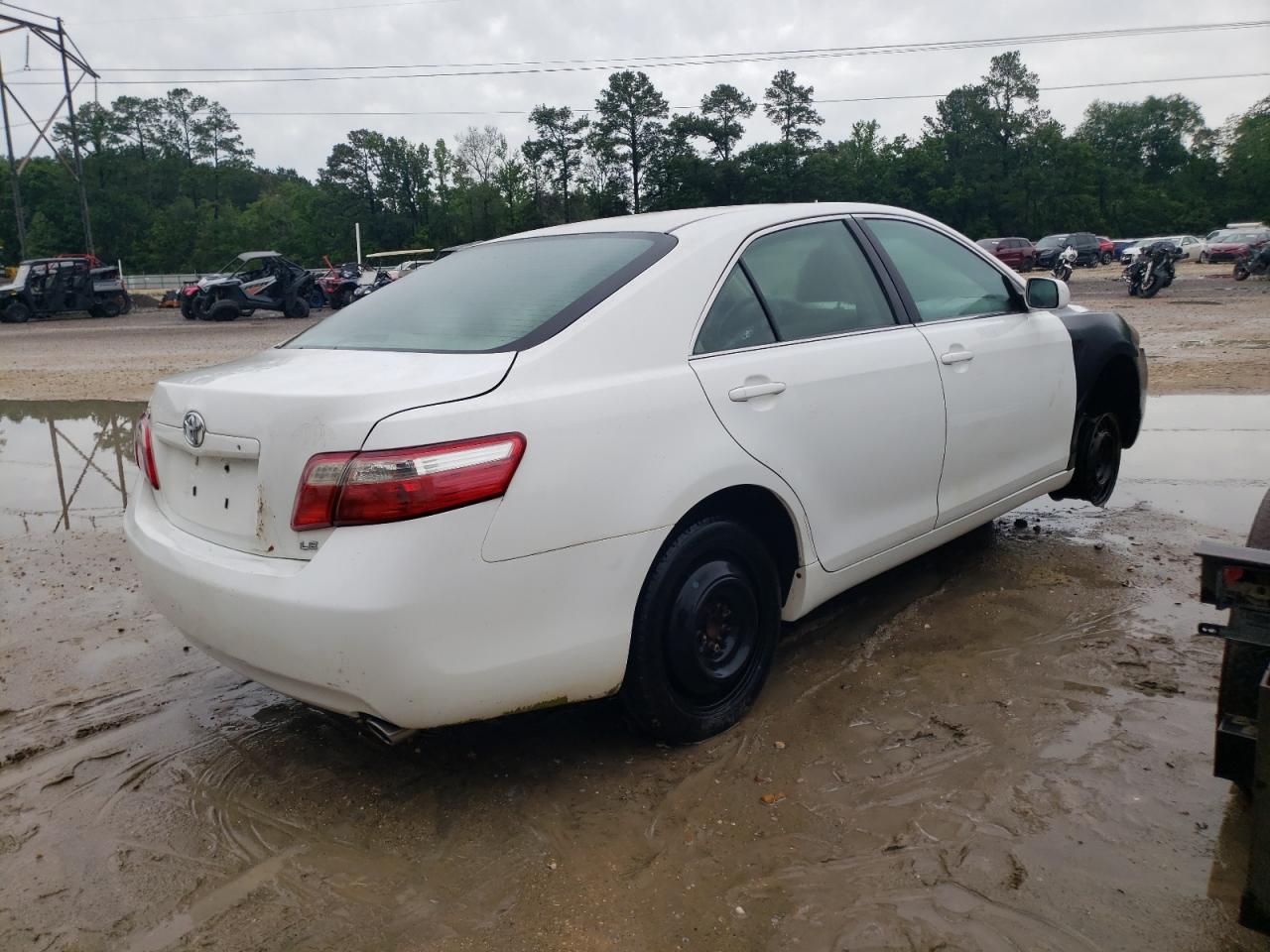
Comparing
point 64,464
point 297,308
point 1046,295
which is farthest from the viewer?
point 297,308

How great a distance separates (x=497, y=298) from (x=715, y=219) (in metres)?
0.79

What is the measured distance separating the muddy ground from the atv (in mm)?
504

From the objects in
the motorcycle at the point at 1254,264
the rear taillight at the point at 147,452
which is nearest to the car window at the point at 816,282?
the rear taillight at the point at 147,452

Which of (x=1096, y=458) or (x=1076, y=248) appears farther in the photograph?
(x=1076, y=248)

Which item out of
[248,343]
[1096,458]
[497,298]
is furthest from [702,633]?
[248,343]

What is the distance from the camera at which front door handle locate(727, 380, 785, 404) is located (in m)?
2.94

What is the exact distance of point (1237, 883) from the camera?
231 centimetres

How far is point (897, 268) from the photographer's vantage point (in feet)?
12.6

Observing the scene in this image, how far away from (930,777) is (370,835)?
155 cm

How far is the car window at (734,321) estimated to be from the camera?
3008mm

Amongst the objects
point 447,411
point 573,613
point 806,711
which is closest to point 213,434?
point 447,411

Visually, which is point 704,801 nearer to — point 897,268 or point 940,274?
point 897,268

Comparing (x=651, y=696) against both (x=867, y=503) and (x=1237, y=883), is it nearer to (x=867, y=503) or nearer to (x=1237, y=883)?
(x=867, y=503)

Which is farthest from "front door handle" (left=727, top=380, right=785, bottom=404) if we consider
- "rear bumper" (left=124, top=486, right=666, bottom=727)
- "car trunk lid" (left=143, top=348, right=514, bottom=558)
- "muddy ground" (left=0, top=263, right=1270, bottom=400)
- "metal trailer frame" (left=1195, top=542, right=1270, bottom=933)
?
"muddy ground" (left=0, top=263, right=1270, bottom=400)
